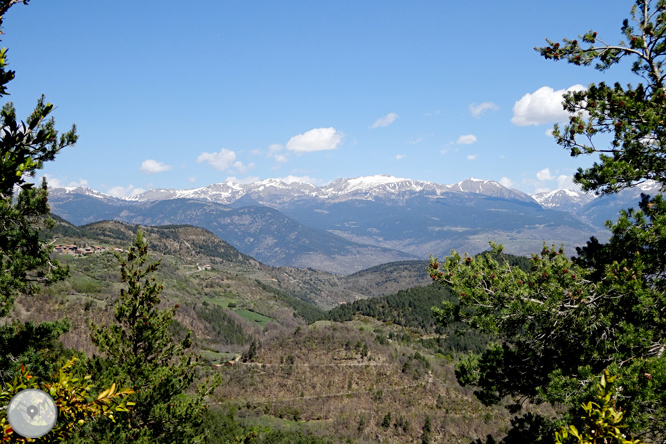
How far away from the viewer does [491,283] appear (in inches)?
417

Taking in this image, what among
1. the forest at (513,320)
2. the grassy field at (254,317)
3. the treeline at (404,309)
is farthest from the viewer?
the grassy field at (254,317)

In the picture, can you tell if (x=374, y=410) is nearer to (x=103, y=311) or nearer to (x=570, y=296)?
(x=570, y=296)

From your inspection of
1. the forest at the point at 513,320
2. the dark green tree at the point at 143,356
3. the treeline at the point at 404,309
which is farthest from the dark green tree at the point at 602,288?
the treeline at the point at 404,309

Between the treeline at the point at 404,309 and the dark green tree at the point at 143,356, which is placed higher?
the dark green tree at the point at 143,356

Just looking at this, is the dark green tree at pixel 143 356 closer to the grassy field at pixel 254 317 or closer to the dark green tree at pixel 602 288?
the dark green tree at pixel 602 288

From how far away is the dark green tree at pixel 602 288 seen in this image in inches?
321

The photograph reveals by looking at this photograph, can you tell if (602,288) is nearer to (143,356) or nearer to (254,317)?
(143,356)

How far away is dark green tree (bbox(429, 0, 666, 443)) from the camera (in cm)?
816

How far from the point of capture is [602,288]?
880 cm

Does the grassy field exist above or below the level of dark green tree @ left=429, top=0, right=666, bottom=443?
below

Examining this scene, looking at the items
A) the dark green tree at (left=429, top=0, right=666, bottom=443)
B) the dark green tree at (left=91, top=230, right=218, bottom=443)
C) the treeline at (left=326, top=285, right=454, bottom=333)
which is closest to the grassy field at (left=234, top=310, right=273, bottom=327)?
the treeline at (left=326, top=285, right=454, bottom=333)

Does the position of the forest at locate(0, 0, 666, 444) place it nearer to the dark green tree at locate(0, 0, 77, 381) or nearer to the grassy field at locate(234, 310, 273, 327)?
the dark green tree at locate(0, 0, 77, 381)

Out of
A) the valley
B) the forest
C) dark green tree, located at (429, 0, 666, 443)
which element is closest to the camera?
the forest

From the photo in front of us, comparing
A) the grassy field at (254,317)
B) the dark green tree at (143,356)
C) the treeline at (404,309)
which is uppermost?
the dark green tree at (143,356)
